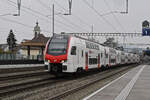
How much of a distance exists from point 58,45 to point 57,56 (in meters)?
0.94

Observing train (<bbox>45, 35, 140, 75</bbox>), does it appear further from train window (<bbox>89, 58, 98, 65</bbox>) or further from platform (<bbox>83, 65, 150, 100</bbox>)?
platform (<bbox>83, 65, 150, 100</bbox>)

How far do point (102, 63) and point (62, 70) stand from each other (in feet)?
42.4

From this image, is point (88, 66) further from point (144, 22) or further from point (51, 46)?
point (144, 22)

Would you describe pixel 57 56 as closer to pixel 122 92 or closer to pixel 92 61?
pixel 92 61

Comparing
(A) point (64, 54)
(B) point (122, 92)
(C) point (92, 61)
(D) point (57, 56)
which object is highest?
(A) point (64, 54)

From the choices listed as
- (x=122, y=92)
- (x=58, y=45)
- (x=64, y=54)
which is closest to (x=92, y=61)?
(x=58, y=45)

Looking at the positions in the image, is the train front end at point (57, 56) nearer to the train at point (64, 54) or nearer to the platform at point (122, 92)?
the train at point (64, 54)

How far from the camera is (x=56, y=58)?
19484mm

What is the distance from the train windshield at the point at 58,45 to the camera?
774 inches

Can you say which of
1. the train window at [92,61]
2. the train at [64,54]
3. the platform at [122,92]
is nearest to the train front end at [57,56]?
the train at [64,54]

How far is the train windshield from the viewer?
19672 mm

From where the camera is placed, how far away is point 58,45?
2008cm

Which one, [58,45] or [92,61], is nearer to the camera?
[58,45]

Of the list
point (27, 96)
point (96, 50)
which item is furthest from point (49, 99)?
point (96, 50)
